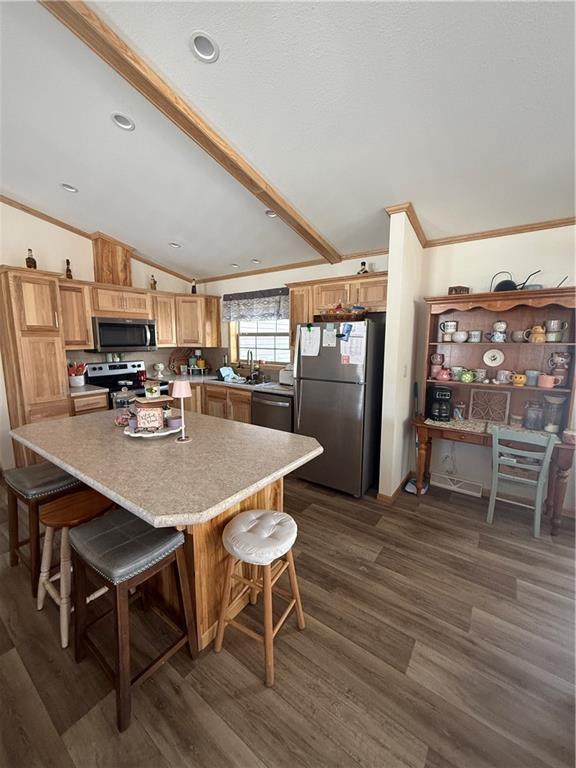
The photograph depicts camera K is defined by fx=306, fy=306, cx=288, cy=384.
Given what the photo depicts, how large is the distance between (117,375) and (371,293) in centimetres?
324

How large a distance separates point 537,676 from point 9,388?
4536 millimetres

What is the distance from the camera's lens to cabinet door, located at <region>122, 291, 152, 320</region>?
3.94 meters

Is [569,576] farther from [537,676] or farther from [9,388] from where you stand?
[9,388]

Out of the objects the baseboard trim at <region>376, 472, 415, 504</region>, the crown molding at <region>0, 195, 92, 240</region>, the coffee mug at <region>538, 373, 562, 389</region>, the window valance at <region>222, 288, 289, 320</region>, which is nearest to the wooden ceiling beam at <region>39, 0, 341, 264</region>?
the window valance at <region>222, 288, 289, 320</region>

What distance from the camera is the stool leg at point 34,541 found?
166cm

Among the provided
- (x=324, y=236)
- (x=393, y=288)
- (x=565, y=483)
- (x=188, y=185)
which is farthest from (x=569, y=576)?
(x=188, y=185)

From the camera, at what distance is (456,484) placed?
3094 millimetres

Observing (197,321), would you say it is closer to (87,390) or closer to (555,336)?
(87,390)

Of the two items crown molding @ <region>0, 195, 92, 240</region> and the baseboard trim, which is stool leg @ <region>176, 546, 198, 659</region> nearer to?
the baseboard trim

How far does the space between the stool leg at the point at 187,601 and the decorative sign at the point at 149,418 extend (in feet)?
2.39

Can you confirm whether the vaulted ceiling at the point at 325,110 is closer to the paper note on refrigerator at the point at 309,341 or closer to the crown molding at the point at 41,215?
the crown molding at the point at 41,215

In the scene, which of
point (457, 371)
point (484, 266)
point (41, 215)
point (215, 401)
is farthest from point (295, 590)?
point (41, 215)

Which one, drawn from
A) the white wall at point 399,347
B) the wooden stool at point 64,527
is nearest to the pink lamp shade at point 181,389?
the wooden stool at point 64,527

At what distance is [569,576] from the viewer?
200 cm
